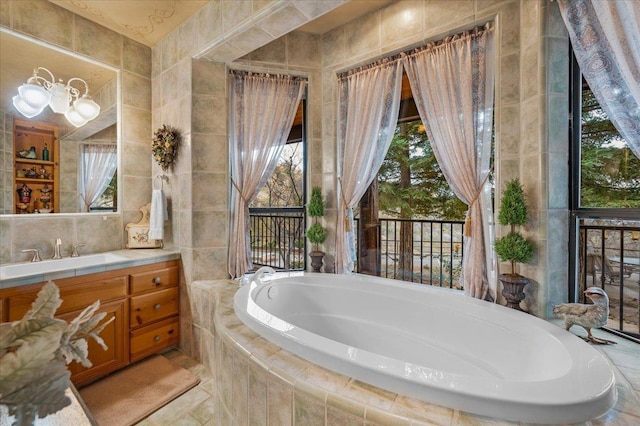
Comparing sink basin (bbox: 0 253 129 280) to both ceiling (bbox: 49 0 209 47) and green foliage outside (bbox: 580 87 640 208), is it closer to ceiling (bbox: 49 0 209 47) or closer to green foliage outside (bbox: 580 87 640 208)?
ceiling (bbox: 49 0 209 47)

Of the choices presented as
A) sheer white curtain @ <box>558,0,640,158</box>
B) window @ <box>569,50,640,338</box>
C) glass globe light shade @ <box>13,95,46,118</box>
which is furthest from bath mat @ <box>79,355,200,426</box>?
sheer white curtain @ <box>558,0,640,158</box>

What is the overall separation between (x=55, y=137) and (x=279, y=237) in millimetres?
1990

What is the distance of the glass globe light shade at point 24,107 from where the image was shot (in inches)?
81.4

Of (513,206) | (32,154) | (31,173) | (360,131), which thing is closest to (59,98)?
(32,154)

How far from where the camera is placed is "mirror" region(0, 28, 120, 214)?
204 centimetres

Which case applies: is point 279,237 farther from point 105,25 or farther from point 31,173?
point 105,25

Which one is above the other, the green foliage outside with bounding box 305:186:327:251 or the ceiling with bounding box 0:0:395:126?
the ceiling with bounding box 0:0:395:126

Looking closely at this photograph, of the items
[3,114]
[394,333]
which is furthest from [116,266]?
[394,333]

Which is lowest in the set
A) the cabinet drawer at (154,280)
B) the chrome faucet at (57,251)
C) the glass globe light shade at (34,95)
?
the cabinet drawer at (154,280)

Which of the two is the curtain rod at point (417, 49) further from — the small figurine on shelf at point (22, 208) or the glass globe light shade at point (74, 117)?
the small figurine on shelf at point (22, 208)

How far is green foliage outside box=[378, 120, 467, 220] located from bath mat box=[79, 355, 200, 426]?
6.88ft

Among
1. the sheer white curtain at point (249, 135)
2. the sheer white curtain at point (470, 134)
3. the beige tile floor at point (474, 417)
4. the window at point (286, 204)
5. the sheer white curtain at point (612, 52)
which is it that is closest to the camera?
the beige tile floor at point (474, 417)

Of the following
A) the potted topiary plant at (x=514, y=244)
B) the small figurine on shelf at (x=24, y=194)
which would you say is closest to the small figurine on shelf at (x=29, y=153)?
the small figurine on shelf at (x=24, y=194)

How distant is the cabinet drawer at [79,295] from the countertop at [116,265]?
0.24ft
